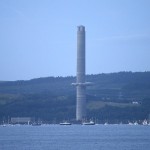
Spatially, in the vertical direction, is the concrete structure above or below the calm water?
above

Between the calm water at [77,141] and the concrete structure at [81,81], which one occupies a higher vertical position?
the concrete structure at [81,81]

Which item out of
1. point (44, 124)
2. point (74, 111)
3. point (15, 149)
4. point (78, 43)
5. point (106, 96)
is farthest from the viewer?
point (106, 96)

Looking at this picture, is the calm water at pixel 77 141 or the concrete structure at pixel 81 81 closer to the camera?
the calm water at pixel 77 141

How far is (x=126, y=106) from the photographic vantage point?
174750mm

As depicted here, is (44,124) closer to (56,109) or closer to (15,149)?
(56,109)

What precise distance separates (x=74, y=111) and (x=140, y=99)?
84.9 ft

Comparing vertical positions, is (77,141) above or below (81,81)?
below

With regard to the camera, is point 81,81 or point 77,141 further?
point 81,81

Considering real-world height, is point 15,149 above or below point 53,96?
below

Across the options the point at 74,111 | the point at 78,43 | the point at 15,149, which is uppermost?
the point at 78,43

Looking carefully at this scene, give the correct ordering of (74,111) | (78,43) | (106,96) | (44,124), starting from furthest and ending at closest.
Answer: (106,96), (44,124), (74,111), (78,43)

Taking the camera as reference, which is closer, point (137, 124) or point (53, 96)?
point (137, 124)

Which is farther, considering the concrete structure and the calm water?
the concrete structure

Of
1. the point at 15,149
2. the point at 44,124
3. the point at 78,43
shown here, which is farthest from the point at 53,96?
the point at 15,149
